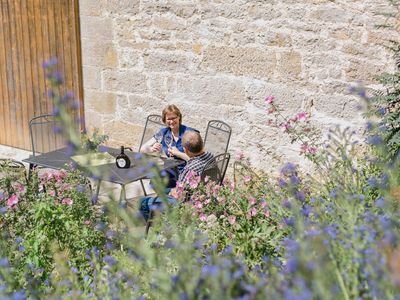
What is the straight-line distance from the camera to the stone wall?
217 inches

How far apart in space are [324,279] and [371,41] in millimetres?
3666

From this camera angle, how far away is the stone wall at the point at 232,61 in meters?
5.52

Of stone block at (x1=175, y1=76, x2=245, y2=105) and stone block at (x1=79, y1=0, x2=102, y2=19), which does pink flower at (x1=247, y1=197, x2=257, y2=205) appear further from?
stone block at (x1=79, y1=0, x2=102, y2=19)

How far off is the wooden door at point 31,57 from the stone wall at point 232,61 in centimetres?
20

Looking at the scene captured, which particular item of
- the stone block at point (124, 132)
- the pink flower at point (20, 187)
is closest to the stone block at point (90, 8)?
the stone block at point (124, 132)

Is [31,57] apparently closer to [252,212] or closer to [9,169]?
[9,169]

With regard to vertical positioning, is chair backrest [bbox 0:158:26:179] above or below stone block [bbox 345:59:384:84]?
below

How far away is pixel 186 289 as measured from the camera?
2.28 meters

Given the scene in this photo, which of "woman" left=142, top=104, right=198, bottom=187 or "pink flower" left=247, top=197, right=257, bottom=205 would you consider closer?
"pink flower" left=247, top=197, right=257, bottom=205

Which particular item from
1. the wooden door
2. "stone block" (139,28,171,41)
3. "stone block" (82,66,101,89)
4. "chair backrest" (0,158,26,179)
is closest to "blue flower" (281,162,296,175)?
"chair backrest" (0,158,26,179)

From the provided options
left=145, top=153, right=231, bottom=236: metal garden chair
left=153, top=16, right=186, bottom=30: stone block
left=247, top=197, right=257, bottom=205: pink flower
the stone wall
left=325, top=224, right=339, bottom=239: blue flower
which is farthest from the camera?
left=153, top=16, right=186, bottom=30: stone block

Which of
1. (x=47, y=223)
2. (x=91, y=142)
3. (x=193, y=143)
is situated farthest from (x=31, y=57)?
(x=47, y=223)

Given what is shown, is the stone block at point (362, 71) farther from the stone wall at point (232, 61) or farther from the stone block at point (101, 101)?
the stone block at point (101, 101)

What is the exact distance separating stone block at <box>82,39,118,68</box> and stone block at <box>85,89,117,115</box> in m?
0.30
